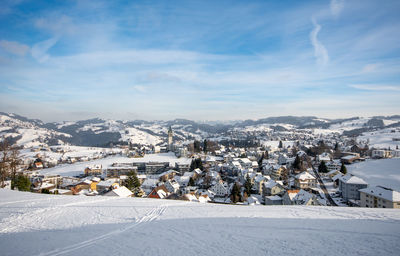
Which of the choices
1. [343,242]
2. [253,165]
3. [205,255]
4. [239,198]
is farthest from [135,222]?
[253,165]

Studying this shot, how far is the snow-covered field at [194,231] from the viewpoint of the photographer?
4445mm

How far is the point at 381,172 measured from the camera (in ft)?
116

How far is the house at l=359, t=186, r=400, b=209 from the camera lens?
17484 millimetres

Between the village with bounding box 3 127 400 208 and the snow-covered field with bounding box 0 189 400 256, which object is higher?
the snow-covered field with bounding box 0 189 400 256

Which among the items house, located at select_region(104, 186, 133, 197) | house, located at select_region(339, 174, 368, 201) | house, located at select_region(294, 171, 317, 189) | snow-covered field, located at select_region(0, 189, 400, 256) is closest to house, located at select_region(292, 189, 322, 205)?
house, located at select_region(339, 174, 368, 201)

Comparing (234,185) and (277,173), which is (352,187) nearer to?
(277,173)

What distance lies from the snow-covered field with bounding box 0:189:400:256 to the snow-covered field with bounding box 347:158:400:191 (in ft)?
98.8

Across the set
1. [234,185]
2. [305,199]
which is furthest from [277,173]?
[305,199]

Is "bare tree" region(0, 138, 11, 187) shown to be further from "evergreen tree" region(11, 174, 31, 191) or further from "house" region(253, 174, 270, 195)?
"house" region(253, 174, 270, 195)

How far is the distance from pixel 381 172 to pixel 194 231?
143 feet

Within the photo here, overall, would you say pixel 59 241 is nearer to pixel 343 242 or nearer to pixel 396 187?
pixel 343 242

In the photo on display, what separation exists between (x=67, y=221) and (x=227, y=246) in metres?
5.44

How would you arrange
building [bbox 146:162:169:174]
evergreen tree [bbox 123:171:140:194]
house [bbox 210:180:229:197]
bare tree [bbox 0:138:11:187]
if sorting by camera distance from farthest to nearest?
1. building [bbox 146:162:169:174]
2. house [bbox 210:180:229:197]
3. evergreen tree [bbox 123:171:140:194]
4. bare tree [bbox 0:138:11:187]

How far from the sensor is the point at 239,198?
2359cm
